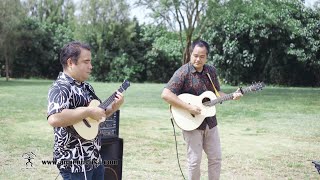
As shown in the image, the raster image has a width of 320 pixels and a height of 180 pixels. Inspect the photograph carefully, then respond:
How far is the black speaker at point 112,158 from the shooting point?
4.16 m

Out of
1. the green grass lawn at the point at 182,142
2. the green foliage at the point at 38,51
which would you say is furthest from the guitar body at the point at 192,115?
the green foliage at the point at 38,51

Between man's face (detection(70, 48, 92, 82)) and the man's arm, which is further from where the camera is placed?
man's face (detection(70, 48, 92, 82))

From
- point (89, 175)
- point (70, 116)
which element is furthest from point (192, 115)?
point (70, 116)

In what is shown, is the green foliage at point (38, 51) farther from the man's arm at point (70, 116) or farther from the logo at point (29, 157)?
the man's arm at point (70, 116)

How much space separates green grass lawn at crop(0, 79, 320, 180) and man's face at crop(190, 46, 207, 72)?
1.75 m

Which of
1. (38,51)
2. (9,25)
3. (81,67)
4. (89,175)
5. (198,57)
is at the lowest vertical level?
(89,175)

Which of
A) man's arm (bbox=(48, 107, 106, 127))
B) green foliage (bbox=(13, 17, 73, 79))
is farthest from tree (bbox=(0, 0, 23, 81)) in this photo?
man's arm (bbox=(48, 107, 106, 127))

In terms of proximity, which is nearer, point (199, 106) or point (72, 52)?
point (72, 52)

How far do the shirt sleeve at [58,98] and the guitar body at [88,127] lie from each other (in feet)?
0.52

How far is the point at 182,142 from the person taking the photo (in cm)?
818

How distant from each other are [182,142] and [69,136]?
17.6ft

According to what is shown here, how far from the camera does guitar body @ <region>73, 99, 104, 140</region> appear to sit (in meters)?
2.95

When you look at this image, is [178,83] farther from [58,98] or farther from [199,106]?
[58,98]

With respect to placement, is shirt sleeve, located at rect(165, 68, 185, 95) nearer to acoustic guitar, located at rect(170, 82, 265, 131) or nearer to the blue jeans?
acoustic guitar, located at rect(170, 82, 265, 131)
